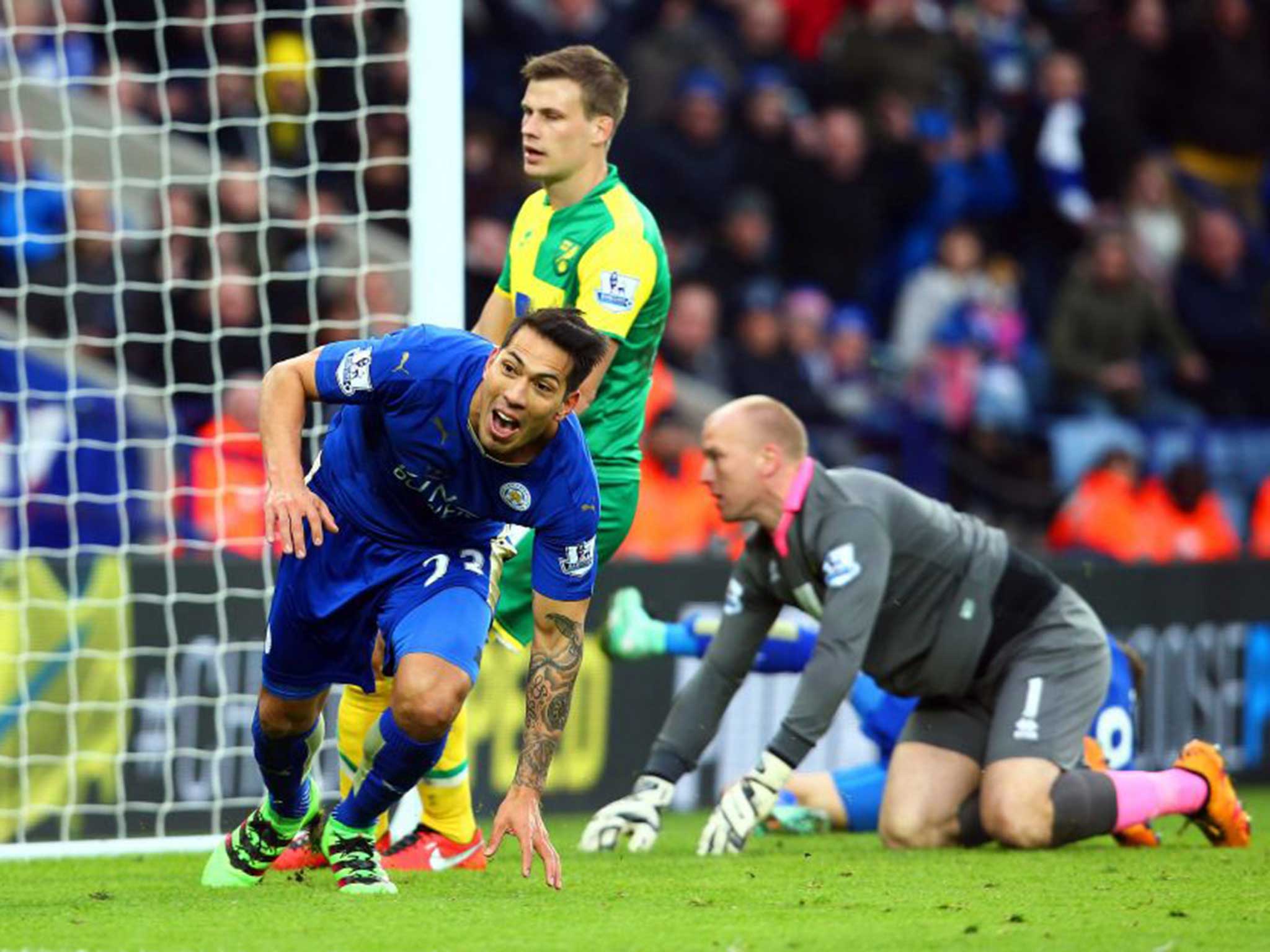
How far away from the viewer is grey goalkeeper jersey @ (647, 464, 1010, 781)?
23.5 feet

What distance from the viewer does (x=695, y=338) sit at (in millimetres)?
12883

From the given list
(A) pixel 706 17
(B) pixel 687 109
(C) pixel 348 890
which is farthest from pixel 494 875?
(A) pixel 706 17

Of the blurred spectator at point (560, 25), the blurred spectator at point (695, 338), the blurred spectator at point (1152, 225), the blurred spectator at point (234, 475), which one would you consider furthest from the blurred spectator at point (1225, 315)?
the blurred spectator at point (234, 475)

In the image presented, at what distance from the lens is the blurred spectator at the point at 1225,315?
1567 cm

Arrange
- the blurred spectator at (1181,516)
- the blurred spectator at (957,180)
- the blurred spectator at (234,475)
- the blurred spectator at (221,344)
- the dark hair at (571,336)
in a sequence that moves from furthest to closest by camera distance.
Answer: the blurred spectator at (957,180), the blurred spectator at (1181,516), the blurred spectator at (221,344), the blurred spectator at (234,475), the dark hair at (571,336)

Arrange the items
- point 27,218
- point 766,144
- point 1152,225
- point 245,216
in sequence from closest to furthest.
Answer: point 245,216 → point 27,218 → point 766,144 → point 1152,225

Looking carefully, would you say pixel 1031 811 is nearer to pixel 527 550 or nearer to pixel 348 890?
pixel 527 550

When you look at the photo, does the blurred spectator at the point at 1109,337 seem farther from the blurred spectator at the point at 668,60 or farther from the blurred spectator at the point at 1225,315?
the blurred spectator at the point at 668,60

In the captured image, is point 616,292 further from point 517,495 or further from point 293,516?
point 293,516

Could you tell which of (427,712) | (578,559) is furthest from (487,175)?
(427,712)

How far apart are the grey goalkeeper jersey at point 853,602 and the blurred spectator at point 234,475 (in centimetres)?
296

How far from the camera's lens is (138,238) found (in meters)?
10.2

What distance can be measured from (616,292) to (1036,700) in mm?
2161

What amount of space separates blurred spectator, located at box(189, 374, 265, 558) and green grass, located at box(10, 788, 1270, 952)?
2733 millimetres
